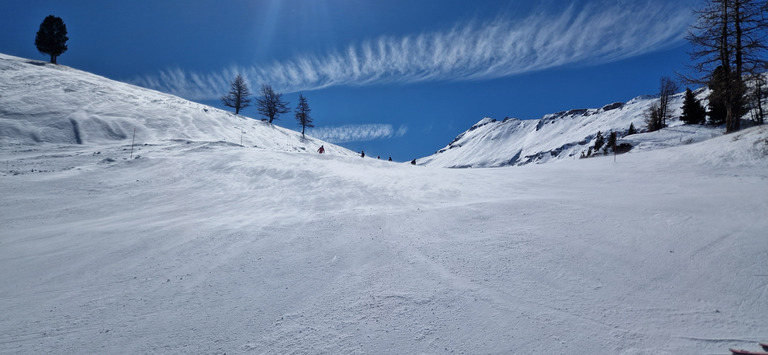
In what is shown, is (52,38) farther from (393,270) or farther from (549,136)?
(549,136)

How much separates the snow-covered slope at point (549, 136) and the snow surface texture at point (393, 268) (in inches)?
3024

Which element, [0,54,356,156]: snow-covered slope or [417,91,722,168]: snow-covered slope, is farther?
[417,91,722,168]: snow-covered slope

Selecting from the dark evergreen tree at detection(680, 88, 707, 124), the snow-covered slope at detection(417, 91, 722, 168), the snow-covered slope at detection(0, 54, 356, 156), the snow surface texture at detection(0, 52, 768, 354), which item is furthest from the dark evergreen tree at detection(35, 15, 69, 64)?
the snow-covered slope at detection(417, 91, 722, 168)

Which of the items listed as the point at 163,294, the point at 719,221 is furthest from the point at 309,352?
the point at 719,221

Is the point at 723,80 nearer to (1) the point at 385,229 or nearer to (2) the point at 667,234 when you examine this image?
(2) the point at 667,234

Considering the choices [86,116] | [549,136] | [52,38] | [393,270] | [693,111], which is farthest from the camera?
[549,136]

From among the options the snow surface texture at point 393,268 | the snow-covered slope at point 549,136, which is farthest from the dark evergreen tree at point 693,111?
the snow-covered slope at point 549,136

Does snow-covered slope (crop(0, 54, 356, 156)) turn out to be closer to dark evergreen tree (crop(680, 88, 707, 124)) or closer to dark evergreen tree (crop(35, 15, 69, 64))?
dark evergreen tree (crop(35, 15, 69, 64))

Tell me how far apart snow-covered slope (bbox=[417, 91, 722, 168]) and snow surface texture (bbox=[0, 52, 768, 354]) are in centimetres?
7682

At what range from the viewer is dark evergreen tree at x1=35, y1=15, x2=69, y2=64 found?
40750 millimetres

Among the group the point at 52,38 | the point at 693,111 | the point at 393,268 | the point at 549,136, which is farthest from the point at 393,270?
the point at 549,136

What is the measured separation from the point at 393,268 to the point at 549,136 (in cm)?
14173

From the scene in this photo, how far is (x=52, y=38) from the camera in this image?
41.2 m

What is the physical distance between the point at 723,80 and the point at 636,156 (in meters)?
8.04
